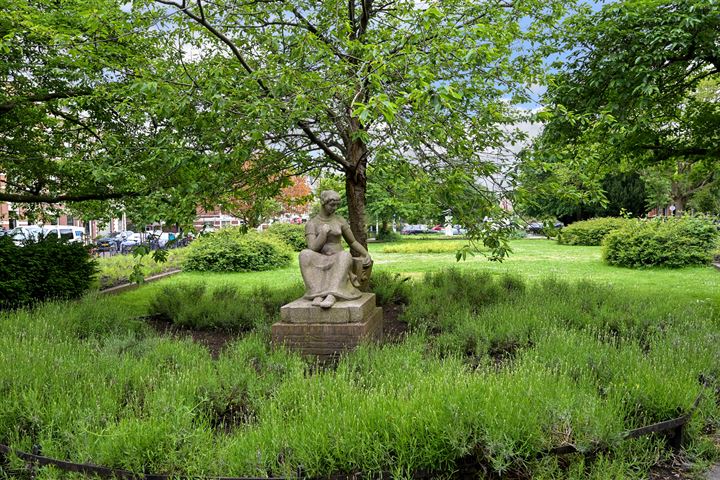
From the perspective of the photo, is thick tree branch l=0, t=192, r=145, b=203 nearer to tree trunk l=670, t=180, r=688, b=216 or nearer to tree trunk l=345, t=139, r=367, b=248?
tree trunk l=345, t=139, r=367, b=248

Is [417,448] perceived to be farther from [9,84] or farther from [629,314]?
[9,84]

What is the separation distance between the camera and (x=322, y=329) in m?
6.62

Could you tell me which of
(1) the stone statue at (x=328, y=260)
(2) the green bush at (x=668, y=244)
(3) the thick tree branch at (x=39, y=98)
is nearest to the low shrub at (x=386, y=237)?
(2) the green bush at (x=668, y=244)

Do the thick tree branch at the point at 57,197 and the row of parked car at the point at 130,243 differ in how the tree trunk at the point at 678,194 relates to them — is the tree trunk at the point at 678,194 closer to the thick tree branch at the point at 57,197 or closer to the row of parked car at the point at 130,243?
the row of parked car at the point at 130,243

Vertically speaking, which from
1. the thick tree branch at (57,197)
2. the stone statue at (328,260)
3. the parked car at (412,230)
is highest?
the thick tree branch at (57,197)

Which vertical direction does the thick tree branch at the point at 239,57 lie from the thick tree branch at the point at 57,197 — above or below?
above

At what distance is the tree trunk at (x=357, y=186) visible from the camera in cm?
931

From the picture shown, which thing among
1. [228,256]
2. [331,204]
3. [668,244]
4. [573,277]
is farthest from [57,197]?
[668,244]

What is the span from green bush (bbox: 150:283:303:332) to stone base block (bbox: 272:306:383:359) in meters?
1.34

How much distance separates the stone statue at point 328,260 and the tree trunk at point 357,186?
2.04m


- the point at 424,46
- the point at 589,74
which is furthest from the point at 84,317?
the point at 589,74

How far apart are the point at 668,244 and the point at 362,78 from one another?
16102 mm

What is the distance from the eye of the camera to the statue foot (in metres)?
6.61

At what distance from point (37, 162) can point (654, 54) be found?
36.7ft
